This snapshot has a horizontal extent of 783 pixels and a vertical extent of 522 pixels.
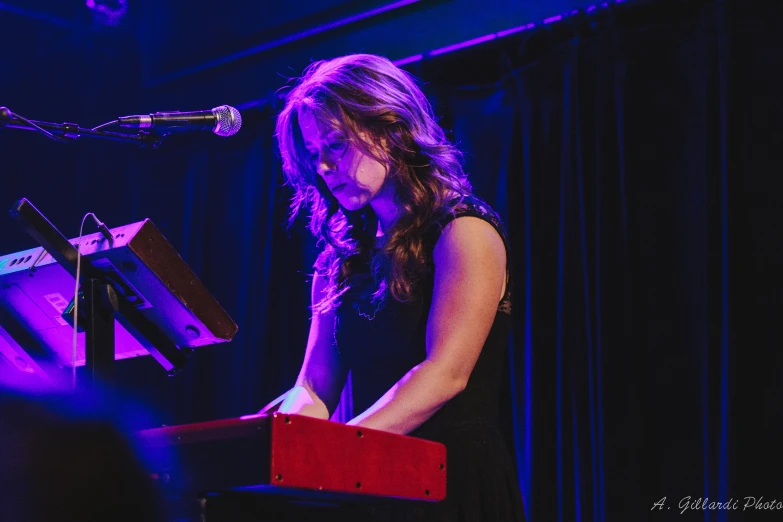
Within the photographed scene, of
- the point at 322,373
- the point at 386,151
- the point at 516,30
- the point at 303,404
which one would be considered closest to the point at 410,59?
the point at 516,30

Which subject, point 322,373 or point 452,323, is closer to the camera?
point 452,323

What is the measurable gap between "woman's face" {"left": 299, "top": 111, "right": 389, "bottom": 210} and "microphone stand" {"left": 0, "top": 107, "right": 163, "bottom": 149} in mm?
414

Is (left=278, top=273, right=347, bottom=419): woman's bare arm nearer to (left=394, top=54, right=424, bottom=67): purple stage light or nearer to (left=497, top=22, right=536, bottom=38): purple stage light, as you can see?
(left=497, top=22, right=536, bottom=38): purple stage light

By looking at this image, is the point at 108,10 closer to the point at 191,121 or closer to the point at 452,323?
the point at 191,121

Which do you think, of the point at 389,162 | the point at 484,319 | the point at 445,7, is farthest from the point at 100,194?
the point at 484,319

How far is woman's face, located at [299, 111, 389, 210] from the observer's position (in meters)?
2.12

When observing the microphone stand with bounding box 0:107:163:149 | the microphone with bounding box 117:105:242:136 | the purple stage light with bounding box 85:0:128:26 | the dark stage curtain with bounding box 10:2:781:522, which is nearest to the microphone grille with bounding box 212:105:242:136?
the microphone with bounding box 117:105:242:136

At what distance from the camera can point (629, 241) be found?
310 centimetres

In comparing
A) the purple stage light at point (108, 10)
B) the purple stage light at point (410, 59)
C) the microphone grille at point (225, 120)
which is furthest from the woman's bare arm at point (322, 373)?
the purple stage light at point (108, 10)

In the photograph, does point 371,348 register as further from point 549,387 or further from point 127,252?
point 549,387

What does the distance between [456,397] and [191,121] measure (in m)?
0.85

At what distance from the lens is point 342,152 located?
2.13m

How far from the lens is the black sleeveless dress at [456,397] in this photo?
1824 millimetres

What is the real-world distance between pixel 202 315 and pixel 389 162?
2.02 ft
